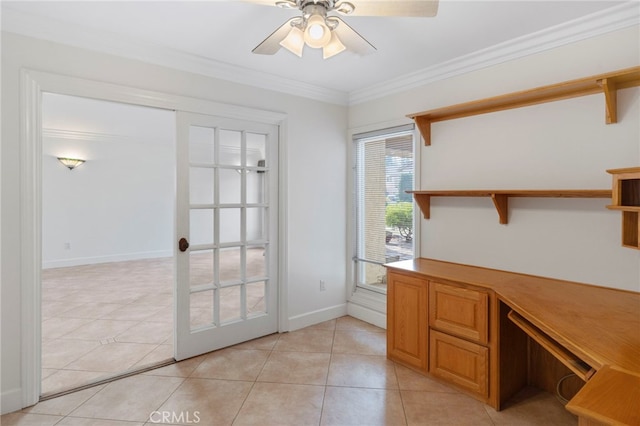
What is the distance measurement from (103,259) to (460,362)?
22.3 ft

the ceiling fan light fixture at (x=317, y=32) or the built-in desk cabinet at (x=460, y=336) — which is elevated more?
the ceiling fan light fixture at (x=317, y=32)

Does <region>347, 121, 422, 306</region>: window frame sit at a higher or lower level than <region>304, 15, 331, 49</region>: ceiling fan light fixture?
lower

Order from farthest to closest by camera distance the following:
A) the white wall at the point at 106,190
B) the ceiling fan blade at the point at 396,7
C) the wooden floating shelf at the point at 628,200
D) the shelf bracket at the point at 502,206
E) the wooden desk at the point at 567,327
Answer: the white wall at the point at 106,190 → the shelf bracket at the point at 502,206 → the wooden floating shelf at the point at 628,200 → the ceiling fan blade at the point at 396,7 → the wooden desk at the point at 567,327

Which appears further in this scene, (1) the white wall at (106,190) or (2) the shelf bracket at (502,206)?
(1) the white wall at (106,190)

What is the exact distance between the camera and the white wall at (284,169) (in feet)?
6.59

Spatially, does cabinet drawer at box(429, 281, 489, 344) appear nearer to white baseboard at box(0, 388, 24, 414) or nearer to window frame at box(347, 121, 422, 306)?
window frame at box(347, 121, 422, 306)

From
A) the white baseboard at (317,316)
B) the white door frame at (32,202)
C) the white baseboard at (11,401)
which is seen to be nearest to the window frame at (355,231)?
the white baseboard at (317,316)

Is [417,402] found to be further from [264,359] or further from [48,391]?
[48,391]

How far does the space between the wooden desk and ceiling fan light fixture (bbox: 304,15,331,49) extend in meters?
1.69

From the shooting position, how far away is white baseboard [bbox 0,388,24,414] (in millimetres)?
1983

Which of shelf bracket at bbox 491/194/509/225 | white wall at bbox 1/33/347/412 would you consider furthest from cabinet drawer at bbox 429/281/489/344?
white wall at bbox 1/33/347/412

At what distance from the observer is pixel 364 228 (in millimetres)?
3668

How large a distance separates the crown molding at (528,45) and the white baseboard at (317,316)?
239cm

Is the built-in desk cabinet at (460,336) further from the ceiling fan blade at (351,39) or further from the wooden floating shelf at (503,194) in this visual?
the ceiling fan blade at (351,39)
